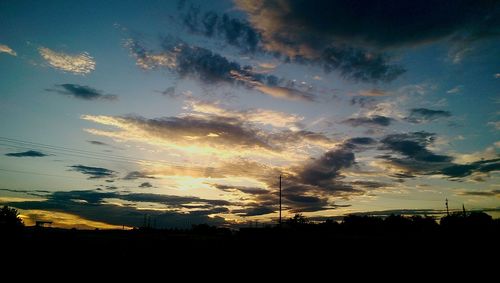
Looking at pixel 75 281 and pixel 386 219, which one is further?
pixel 386 219

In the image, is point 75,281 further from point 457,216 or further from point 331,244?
point 457,216

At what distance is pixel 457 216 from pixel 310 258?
11126 cm

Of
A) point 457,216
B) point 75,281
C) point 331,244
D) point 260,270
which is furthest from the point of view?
point 457,216

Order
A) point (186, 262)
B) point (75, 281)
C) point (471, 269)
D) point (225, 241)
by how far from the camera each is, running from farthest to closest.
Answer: point (225, 241)
point (186, 262)
point (471, 269)
point (75, 281)

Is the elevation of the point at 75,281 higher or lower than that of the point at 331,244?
lower

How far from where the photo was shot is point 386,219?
365 ft

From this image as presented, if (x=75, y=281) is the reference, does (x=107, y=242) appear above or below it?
above

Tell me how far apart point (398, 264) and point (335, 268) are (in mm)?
4010

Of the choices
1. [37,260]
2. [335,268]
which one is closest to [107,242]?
[37,260]

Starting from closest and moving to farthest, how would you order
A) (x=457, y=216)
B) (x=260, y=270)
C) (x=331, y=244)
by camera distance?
(x=260, y=270), (x=331, y=244), (x=457, y=216)

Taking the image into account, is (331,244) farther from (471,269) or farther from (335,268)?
(471,269)

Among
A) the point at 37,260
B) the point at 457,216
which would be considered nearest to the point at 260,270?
the point at 37,260

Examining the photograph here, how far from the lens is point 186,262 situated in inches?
802

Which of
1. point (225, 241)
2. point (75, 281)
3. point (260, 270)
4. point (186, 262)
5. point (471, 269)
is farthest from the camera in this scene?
point (225, 241)
